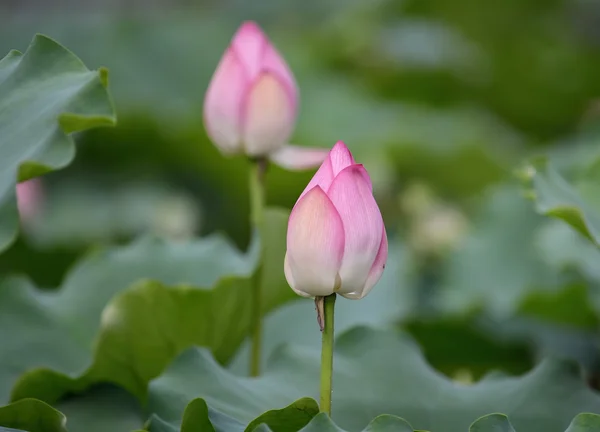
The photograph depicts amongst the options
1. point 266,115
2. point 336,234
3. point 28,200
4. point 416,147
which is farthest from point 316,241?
point 416,147

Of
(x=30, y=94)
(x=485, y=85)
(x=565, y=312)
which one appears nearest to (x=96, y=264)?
(x=30, y=94)

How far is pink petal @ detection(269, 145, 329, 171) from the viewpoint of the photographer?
0.90 meters

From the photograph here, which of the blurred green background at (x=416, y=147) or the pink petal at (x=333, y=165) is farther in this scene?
the blurred green background at (x=416, y=147)

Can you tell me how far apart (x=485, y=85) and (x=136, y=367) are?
A: 225 centimetres

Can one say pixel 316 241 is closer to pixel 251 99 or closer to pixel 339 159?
pixel 339 159

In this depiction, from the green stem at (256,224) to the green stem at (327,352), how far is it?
9.0 inches

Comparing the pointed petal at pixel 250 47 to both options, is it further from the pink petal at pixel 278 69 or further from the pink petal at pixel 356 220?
the pink petal at pixel 356 220

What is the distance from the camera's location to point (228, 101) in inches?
34.5

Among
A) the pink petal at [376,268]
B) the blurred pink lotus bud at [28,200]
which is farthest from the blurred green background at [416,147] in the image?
the pink petal at [376,268]

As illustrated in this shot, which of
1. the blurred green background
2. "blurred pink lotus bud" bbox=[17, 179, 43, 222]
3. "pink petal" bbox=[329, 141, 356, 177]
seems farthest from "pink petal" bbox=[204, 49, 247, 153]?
"blurred pink lotus bud" bbox=[17, 179, 43, 222]

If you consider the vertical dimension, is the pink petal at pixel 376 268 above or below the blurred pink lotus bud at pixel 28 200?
above

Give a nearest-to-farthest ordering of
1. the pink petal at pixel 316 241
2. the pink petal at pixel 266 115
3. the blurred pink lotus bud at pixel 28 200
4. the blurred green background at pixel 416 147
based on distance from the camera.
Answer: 1. the pink petal at pixel 316 241
2. the pink petal at pixel 266 115
3. the blurred green background at pixel 416 147
4. the blurred pink lotus bud at pixel 28 200

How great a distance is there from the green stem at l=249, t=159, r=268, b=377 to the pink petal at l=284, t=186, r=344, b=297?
0.25 metres

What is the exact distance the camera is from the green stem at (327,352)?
0.66 metres
